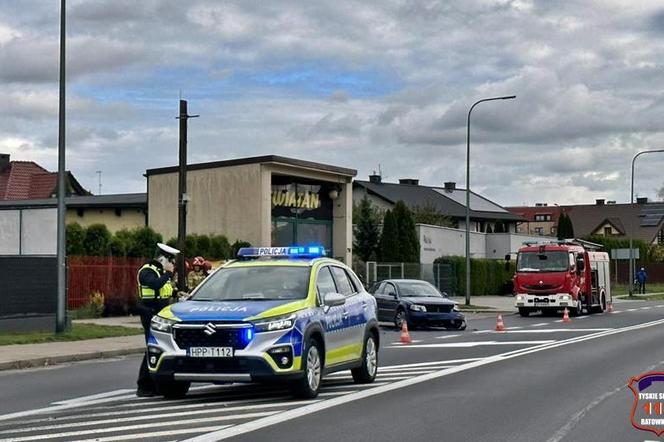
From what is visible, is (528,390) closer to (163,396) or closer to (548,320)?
(163,396)

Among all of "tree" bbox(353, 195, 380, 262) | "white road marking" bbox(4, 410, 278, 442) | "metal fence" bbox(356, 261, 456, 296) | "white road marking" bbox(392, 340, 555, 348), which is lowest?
"white road marking" bbox(4, 410, 278, 442)

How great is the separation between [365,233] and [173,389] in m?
51.2

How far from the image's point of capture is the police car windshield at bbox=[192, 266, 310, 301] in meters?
12.7

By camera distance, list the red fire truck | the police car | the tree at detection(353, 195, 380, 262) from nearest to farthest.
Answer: the police car → the red fire truck → the tree at detection(353, 195, 380, 262)

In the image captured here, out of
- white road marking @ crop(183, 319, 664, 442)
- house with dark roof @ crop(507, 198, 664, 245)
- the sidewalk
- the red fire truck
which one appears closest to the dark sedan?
white road marking @ crop(183, 319, 664, 442)

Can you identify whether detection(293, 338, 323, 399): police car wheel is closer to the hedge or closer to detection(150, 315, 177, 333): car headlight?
detection(150, 315, 177, 333): car headlight

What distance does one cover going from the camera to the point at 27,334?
24.2 meters

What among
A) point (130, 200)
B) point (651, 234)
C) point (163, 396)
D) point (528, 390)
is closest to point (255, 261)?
point (163, 396)

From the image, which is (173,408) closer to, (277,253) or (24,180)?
(277,253)

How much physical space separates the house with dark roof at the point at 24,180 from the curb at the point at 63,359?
49.4 m

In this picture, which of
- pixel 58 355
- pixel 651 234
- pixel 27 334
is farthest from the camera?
pixel 651 234

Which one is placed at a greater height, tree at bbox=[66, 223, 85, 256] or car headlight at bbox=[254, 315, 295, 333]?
tree at bbox=[66, 223, 85, 256]

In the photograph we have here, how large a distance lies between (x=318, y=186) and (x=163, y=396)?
3487 cm

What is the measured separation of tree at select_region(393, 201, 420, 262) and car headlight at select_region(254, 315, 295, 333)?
42.1 m
